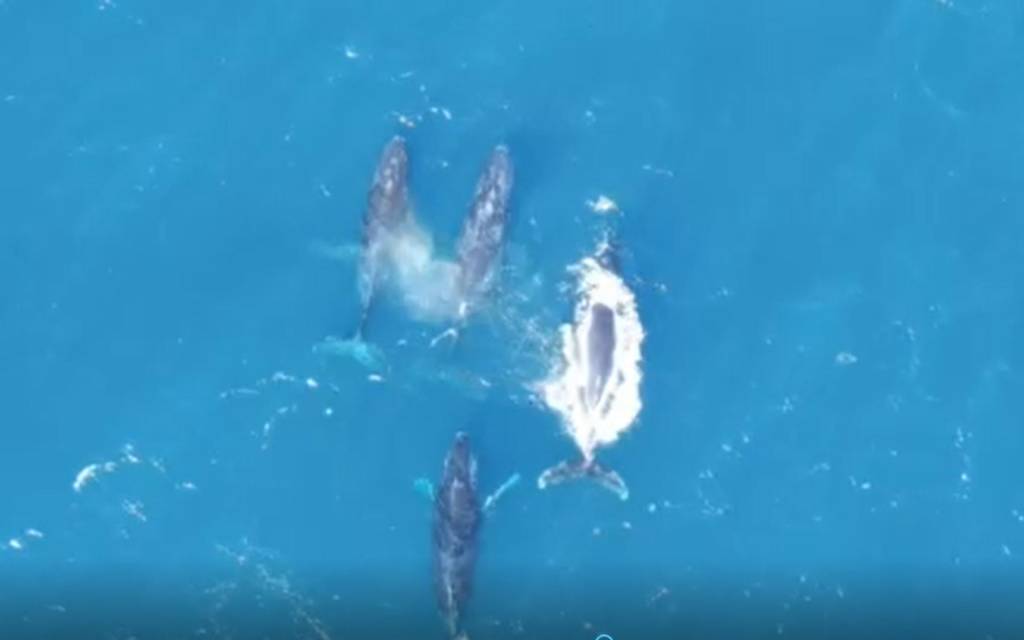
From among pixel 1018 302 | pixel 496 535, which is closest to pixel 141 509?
pixel 496 535

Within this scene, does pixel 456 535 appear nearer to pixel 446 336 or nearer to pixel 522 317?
pixel 446 336

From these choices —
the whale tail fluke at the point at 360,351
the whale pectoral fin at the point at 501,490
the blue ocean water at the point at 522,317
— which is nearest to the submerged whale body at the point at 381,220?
the whale tail fluke at the point at 360,351

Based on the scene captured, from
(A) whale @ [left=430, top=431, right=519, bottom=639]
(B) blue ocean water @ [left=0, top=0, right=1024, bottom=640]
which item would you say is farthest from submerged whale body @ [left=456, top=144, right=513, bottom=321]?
(A) whale @ [left=430, top=431, right=519, bottom=639]

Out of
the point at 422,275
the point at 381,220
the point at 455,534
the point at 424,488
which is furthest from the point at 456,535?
the point at 381,220

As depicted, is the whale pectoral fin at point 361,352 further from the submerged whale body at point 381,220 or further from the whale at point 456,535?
the whale at point 456,535

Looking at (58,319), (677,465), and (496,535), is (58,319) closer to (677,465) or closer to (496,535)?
(496,535)

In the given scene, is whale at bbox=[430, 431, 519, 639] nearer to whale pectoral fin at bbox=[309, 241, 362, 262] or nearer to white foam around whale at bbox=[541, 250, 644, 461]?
white foam around whale at bbox=[541, 250, 644, 461]

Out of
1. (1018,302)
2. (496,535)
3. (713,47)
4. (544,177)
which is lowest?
(496,535)
